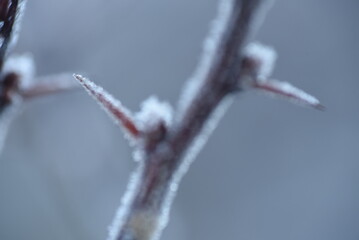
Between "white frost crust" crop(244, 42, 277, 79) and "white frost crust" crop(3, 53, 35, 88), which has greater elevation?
"white frost crust" crop(244, 42, 277, 79)

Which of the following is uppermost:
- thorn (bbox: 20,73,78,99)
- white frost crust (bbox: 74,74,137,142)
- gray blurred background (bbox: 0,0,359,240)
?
gray blurred background (bbox: 0,0,359,240)

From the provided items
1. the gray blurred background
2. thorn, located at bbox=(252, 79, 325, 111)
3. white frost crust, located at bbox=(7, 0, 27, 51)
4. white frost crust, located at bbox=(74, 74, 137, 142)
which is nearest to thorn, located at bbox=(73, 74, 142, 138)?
white frost crust, located at bbox=(74, 74, 137, 142)

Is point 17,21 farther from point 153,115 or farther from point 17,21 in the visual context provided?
point 153,115

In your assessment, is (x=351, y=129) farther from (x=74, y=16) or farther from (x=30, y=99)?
(x=30, y=99)

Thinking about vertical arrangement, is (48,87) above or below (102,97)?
above

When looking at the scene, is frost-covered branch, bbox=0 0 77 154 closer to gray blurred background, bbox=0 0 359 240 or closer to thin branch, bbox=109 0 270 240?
thin branch, bbox=109 0 270 240

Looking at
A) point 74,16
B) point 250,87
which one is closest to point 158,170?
point 250,87

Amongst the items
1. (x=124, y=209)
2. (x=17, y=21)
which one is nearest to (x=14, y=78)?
(x=17, y=21)
